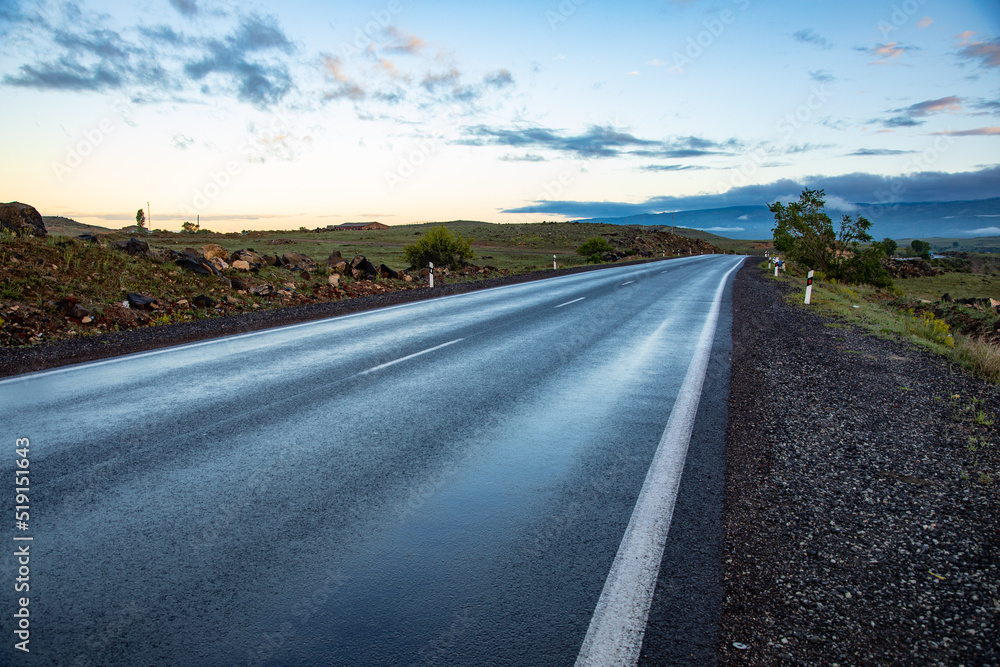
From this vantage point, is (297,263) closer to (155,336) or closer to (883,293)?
(155,336)

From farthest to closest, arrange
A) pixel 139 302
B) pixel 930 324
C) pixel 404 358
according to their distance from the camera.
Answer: pixel 930 324 → pixel 139 302 → pixel 404 358

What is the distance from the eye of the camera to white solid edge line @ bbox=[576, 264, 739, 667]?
256 centimetres

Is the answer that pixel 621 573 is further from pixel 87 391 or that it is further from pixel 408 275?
pixel 408 275

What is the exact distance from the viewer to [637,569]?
3160 mm

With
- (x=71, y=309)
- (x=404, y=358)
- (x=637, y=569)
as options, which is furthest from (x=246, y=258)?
(x=637, y=569)

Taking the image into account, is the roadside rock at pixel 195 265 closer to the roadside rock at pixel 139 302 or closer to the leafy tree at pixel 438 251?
the roadside rock at pixel 139 302

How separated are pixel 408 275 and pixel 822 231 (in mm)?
20629

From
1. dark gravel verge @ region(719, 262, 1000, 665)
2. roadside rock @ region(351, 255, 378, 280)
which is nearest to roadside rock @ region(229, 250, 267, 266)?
roadside rock @ region(351, 255, 378, 280)

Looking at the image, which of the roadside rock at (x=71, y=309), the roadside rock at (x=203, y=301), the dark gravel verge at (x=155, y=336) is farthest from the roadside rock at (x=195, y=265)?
the roadside rock at (x=71, y=309)

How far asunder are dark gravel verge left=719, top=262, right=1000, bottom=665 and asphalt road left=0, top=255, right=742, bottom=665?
248 mm

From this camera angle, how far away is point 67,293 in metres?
12.4

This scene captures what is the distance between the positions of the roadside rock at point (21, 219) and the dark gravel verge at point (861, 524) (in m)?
17.6

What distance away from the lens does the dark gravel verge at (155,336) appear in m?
8.66

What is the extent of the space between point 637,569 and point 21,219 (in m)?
18.9
